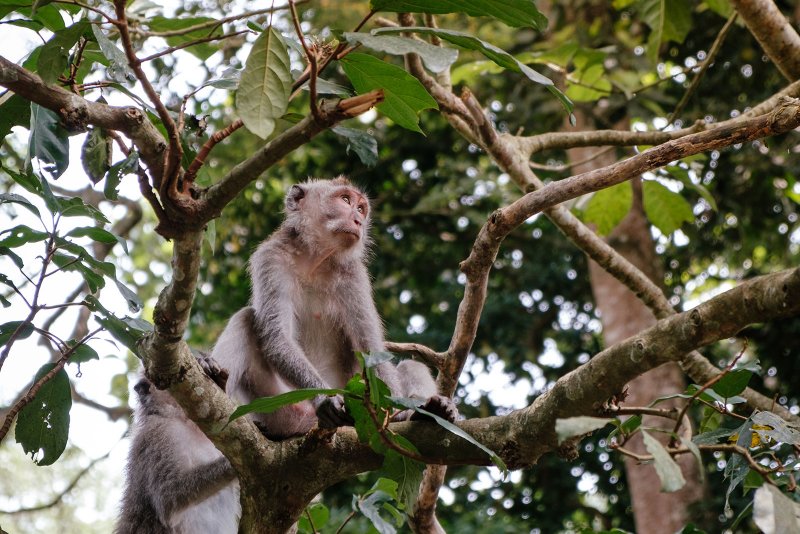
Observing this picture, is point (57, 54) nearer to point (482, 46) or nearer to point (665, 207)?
point (482, 46)

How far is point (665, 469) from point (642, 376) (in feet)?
23.0

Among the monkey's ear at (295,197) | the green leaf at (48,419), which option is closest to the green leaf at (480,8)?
the green leaf at (48,419)

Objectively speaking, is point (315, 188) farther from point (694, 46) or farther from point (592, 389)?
point (694, 46)

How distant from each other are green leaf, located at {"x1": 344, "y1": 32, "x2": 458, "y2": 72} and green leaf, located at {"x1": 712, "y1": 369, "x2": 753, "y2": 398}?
1455 millimetres

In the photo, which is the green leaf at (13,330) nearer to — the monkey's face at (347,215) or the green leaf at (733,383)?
the monkey's face at (347,215)

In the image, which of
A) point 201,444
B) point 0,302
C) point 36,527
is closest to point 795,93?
point 201,444

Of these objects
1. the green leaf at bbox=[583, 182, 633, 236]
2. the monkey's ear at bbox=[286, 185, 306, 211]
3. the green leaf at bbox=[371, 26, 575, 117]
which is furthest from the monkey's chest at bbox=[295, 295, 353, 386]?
the green leaf at bbox=[371, 26, 575, 117]

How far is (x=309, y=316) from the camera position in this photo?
17.9 ft

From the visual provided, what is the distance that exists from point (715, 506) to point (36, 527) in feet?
43.4

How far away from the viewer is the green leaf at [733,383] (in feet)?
9.93

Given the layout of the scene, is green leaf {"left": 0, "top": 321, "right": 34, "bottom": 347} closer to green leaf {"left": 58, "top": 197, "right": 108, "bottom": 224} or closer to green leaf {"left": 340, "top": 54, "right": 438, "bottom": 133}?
green leaf {"left": 58, "top": 197, "right": 108, "bottom": 224}

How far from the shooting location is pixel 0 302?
3.61m

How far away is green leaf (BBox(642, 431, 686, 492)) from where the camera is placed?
6.72 ft

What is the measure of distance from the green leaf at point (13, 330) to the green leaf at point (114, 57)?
103 cm
